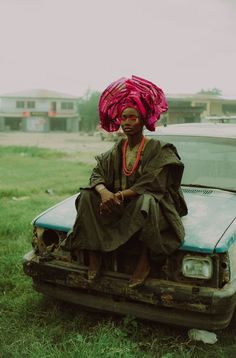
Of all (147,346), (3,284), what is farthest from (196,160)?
(3,284)

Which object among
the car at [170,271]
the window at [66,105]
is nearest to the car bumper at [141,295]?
the car at [170,271]

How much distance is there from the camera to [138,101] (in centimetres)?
335

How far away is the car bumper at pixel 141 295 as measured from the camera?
3.01 meters

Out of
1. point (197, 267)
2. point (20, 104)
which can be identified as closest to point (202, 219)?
point (197, 267)

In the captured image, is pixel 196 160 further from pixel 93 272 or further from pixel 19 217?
pixel 19 217

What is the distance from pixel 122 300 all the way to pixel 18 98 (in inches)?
2560

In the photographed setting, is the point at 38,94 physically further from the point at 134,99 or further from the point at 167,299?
the point at 167,299

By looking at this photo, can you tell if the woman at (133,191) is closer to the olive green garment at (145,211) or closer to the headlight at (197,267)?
the olive green garment at (145,211)

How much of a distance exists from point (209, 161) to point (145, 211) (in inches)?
59.5

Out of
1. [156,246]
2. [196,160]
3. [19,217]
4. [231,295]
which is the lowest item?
[19,217]

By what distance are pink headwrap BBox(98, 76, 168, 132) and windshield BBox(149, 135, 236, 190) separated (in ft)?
3.00

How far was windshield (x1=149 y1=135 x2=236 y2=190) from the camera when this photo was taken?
4.19 metres

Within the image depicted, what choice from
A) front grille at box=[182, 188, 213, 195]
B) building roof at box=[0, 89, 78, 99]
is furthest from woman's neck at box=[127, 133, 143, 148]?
building roof at box=[0, 89, 78, 99]

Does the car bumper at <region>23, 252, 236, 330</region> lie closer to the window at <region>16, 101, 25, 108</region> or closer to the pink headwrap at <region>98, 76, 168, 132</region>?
the pink headwrap at <region>98, 76, 168, 132</region>
